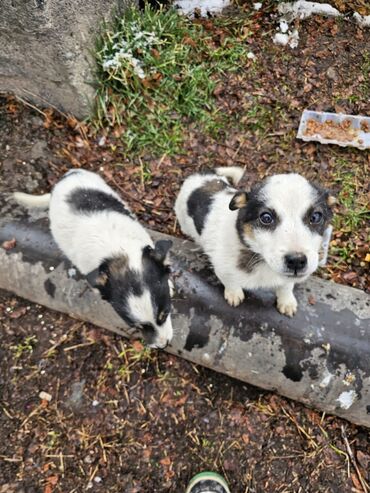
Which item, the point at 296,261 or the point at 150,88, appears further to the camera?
the point at 150,88

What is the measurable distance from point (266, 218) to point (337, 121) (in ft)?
9.39

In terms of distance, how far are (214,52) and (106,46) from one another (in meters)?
1.39

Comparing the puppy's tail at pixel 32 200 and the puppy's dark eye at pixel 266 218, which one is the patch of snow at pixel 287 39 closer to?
the puppy's tail at pixel 32 200

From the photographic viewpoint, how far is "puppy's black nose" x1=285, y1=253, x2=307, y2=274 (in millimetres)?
2539

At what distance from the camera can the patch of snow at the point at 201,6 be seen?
586cm

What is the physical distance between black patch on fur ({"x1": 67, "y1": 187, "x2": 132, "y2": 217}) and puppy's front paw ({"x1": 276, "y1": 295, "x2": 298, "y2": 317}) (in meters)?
1.59

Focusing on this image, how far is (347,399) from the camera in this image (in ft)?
11.3

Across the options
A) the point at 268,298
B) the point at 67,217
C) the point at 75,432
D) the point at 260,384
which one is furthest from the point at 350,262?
the point at 75,432

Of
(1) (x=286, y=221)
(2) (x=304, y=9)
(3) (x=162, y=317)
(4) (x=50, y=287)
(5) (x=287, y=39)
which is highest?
(2) (x=304, y=9)

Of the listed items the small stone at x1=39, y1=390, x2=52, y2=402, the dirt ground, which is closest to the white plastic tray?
the dirt ground

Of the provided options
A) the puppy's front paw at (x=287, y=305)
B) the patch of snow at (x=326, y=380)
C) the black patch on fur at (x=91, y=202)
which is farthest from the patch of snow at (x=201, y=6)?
the patch of snow at (x=326, y=380)

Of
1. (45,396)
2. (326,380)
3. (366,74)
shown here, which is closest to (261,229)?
(326,380)

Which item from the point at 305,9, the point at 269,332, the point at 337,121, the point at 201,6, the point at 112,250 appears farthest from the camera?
the point at 201,6

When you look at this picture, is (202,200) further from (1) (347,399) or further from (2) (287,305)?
(1) (347,399)
